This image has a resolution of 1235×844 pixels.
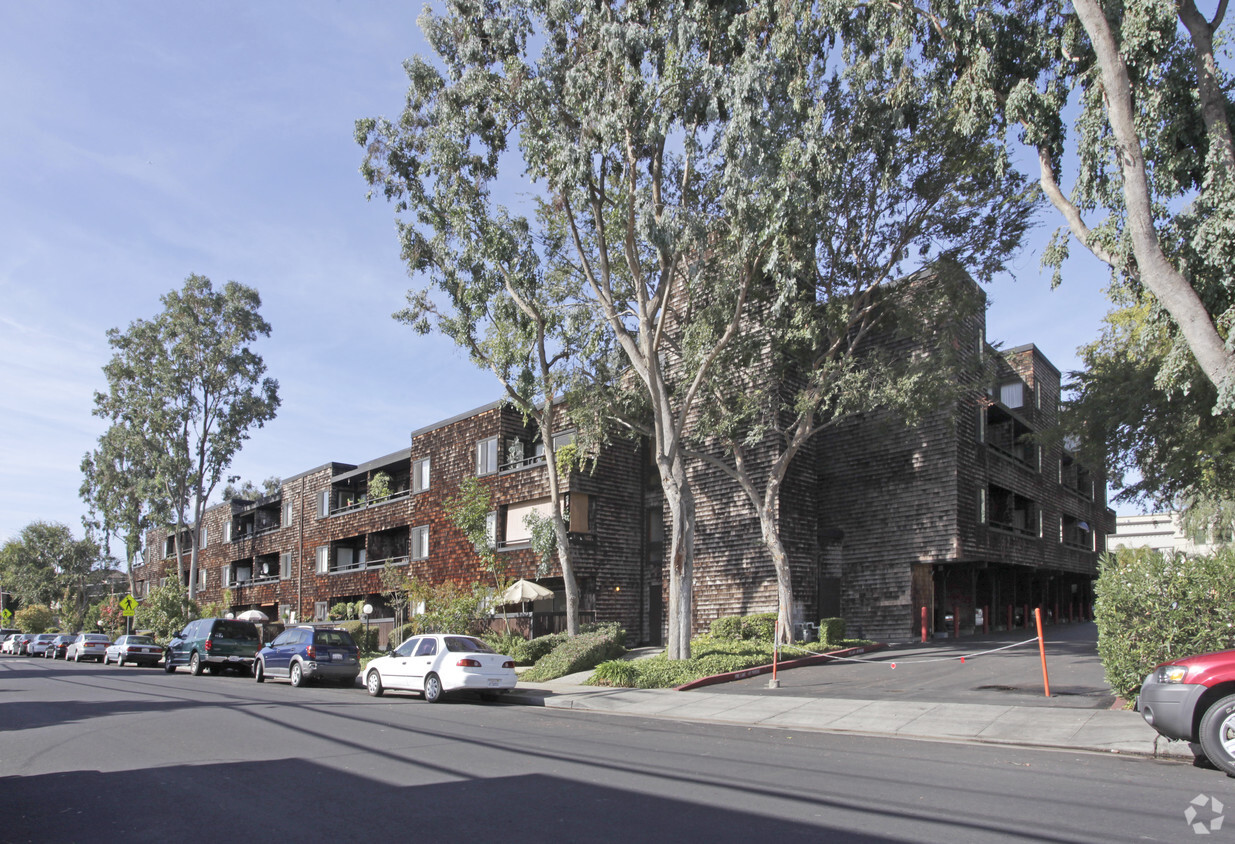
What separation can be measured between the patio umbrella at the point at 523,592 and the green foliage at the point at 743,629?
5986 mm

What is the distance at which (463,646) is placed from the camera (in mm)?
18797

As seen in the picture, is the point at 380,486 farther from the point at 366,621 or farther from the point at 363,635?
the point at 363,635

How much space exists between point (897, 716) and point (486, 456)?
22960mm

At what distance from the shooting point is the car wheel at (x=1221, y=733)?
8570 mm

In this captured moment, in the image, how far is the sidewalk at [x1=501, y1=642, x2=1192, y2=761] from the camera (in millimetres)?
10836

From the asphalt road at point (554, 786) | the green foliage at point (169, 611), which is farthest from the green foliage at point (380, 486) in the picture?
the asphalt road at point (554, 786)

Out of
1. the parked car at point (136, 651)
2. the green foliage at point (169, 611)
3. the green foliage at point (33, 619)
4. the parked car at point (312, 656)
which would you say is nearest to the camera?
the parked car at point (312, 656)

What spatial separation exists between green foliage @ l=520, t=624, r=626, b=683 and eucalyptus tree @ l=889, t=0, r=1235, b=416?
14.3m

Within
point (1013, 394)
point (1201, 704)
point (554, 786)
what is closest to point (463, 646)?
point (554, 786)

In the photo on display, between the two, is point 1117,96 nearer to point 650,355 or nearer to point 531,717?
point 650,355

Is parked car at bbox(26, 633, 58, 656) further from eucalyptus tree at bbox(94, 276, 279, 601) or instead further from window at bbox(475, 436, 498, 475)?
window at bbox(475, 436, 498, 475)

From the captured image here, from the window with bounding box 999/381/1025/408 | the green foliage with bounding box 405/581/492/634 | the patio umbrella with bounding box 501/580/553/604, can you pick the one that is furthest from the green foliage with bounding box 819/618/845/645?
the window with bounding box 999/381/1025/408

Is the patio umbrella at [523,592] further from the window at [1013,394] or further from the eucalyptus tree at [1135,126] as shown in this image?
the window at [1013,394]

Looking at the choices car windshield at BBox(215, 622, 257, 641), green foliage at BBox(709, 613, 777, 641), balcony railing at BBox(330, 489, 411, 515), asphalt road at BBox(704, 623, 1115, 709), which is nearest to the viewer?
asphalt road at BBox(704, 623, 1115, 709)
